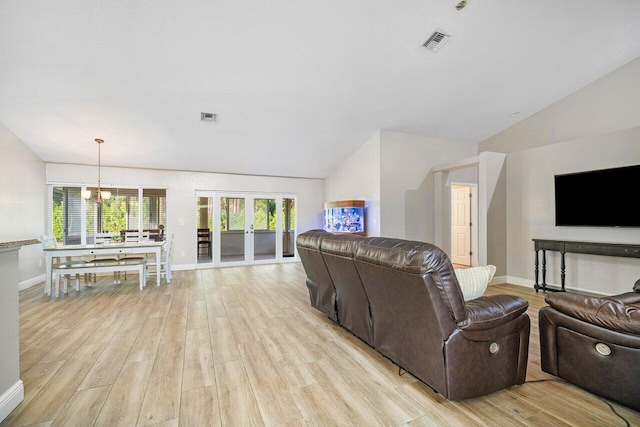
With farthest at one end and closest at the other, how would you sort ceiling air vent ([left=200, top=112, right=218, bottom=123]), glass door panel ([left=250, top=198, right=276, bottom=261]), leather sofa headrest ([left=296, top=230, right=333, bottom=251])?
1. glass door panel ([left=250, top=198, right=276, bottom=261])
2. ceiling air vent ([left=200, top=112, right=218, bottom=123])
3. leather sofa headrest ([left=296, top=230, right=333, bottom=251])

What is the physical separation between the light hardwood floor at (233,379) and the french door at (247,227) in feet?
11.2

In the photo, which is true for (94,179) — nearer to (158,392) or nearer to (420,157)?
(158,392)

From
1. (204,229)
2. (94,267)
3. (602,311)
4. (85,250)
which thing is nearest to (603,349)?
(602,311)

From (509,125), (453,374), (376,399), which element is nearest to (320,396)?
(376,399)

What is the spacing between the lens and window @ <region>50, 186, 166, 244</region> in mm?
6027

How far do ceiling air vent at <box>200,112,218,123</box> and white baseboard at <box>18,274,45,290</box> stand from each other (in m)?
3.98

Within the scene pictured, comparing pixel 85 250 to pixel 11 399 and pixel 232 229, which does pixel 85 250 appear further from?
pixel 11 399

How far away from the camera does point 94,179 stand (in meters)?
6.16

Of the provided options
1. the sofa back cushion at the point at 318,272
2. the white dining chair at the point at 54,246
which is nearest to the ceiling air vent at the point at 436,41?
the sofa back cushion at the point at 318,272

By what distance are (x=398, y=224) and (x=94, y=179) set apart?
21.1 ft

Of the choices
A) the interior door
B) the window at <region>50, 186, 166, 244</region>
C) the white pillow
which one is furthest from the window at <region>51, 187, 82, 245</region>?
the interior door

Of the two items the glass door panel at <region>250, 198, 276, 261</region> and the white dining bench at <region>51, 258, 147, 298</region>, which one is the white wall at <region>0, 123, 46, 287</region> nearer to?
the white dining bench at <region>51, 258, 147, 298</region>

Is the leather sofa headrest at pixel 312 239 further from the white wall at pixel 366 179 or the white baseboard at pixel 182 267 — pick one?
the white baseboard at pixel 182 267

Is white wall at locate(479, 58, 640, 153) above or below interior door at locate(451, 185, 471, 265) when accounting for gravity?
above
